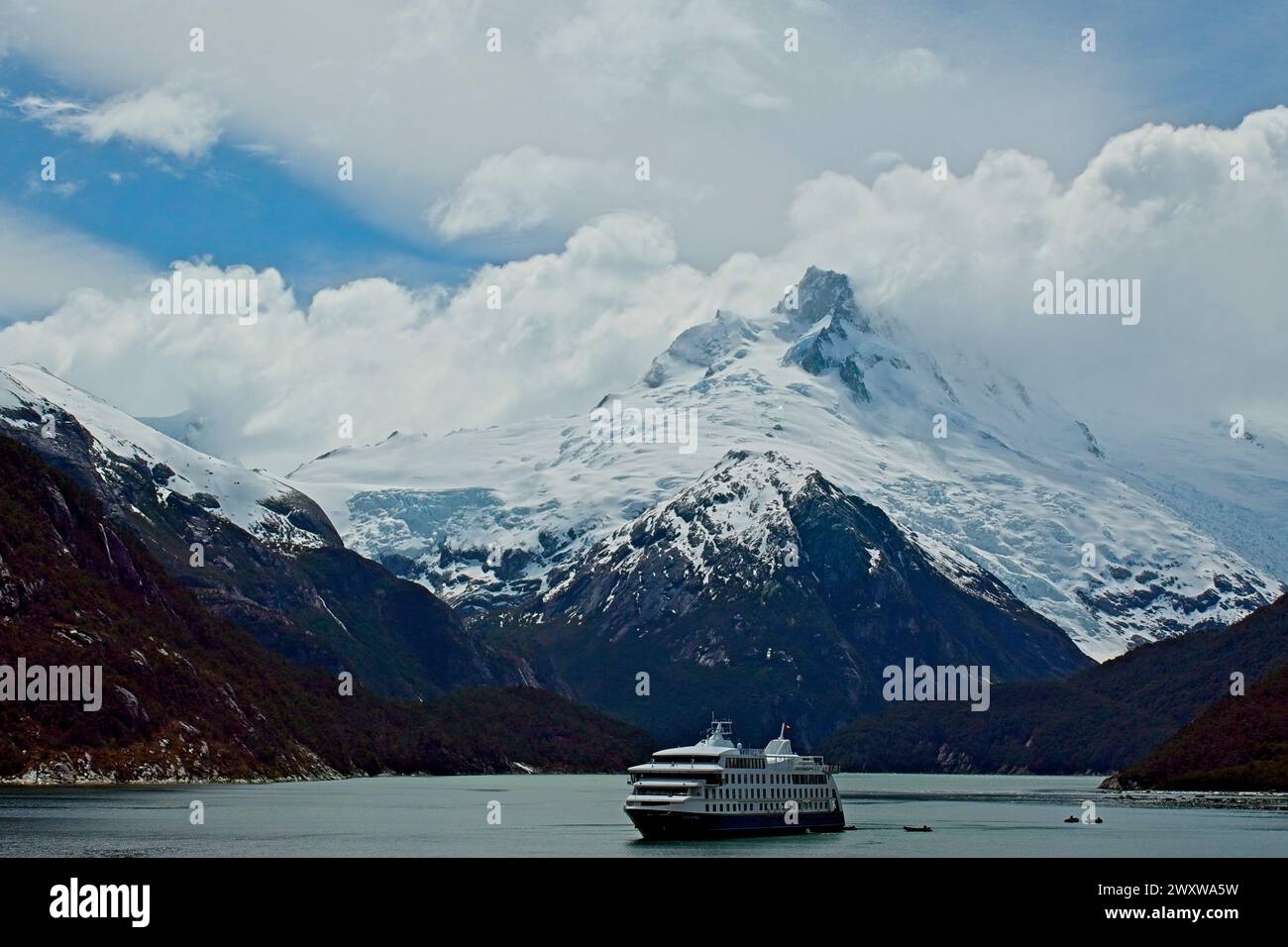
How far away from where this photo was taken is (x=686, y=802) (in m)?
188
